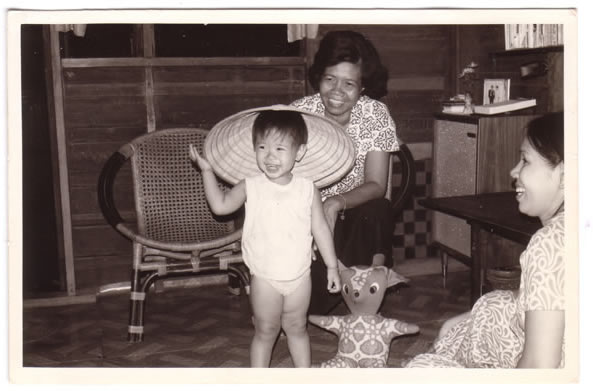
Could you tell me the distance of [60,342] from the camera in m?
2.65

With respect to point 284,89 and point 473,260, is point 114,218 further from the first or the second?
point 473,260

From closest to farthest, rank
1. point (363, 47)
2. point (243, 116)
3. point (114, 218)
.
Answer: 1. point (243, 116)
2. point (363, 47)
3. point (114, 218)

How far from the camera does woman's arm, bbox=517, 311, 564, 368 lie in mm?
1432

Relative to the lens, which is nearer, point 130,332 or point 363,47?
point 363,47

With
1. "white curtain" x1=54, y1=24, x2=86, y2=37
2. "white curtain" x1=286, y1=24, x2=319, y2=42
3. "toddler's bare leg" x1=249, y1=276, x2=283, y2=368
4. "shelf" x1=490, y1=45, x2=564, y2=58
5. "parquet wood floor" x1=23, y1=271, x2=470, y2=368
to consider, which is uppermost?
"white curtain" x1=286, y1=24, x2=319, y2=42

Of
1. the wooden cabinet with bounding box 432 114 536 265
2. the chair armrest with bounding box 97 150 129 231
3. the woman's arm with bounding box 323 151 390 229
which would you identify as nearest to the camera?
the woman's arm with bounding box 323 151 390 229

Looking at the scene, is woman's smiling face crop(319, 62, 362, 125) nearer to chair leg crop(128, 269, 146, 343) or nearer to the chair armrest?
the chair armrest

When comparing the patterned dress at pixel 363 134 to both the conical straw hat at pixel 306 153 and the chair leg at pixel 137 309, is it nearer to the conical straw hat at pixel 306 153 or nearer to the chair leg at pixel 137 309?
the conical straw hat at pixel 306 153

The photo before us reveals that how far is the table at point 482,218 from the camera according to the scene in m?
2.17

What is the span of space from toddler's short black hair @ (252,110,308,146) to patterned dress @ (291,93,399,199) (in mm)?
661

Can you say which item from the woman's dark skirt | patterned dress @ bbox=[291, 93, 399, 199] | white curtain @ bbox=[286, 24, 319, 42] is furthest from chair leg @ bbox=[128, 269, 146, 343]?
white curtain @ bbox=[286, 24, 319, 42]
